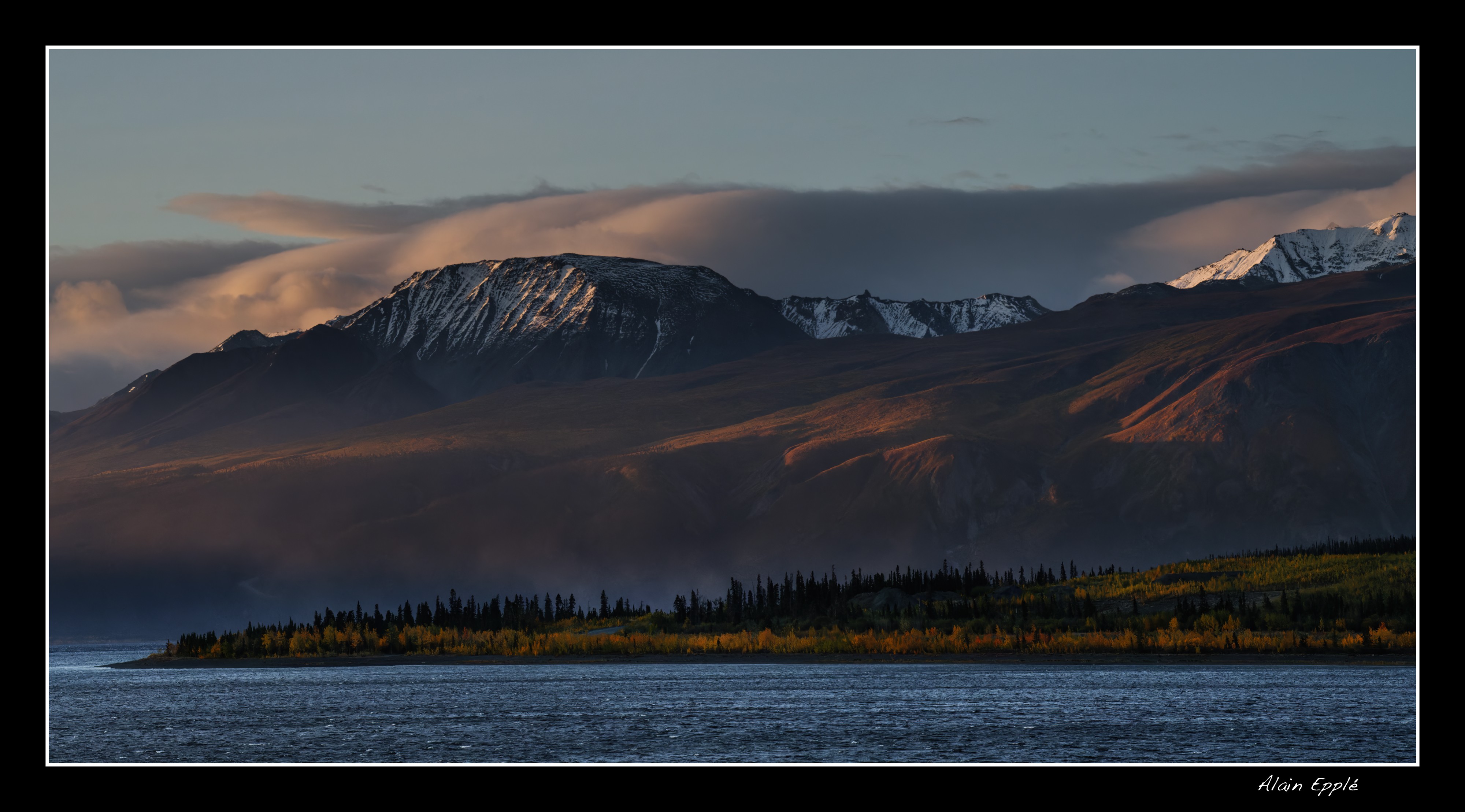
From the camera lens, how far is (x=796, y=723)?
14075 centimetres

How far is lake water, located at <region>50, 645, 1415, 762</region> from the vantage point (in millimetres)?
114938

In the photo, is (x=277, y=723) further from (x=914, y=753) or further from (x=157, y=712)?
(x=914, y=753)

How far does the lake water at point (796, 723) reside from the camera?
115 metres
